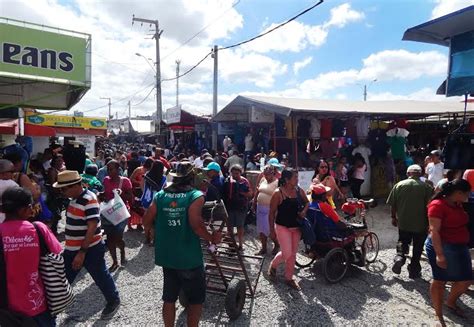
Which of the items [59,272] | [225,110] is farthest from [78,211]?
[225,110]

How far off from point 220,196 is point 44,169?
12.5 ft

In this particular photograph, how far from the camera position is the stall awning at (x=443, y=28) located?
360 cm

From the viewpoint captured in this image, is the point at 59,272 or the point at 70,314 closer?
the point at 59,272

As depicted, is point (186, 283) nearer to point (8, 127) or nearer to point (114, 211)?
point (114, 211)

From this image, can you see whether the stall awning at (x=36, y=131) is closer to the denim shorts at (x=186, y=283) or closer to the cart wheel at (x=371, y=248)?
the denim shorts at (x=186, y=283)

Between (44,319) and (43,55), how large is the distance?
3753mm

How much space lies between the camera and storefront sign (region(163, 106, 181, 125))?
1554cm

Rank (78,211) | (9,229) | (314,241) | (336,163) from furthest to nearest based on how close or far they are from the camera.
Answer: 1. (336,163)
2. (314,241)
3. (78,211)
4. (9,229)

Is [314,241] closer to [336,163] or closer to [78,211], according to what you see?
[78,211]

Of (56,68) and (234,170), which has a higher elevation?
(56,68)

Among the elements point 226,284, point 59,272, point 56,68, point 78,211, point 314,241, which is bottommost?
point 226,284

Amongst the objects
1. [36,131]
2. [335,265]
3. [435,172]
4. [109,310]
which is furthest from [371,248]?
[36,131]

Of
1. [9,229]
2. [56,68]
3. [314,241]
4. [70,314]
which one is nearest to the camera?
[9,229]

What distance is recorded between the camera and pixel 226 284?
13.2ft
